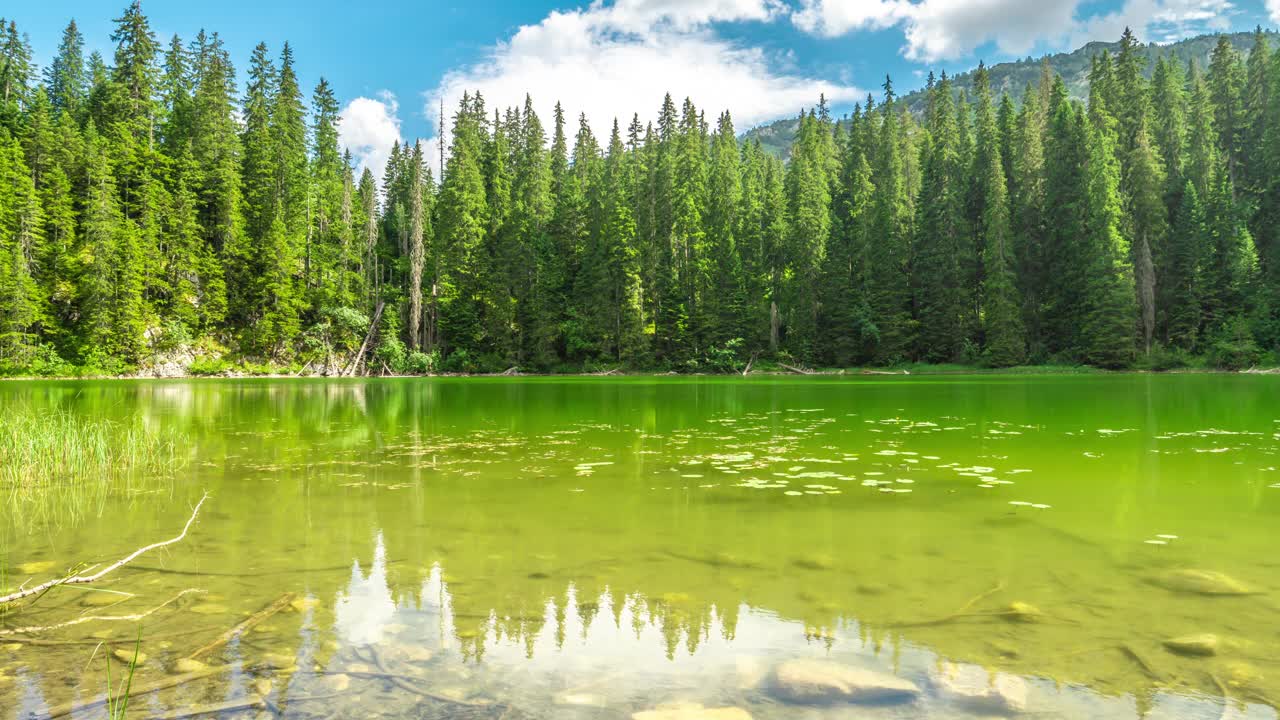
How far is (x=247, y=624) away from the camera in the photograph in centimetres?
395

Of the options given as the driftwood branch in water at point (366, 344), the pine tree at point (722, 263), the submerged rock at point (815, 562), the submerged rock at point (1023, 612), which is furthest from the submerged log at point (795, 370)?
the submerged rock at point (1023, 612)

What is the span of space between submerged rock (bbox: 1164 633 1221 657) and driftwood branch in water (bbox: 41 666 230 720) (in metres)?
4.72

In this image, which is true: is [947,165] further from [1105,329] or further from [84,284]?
[84,284]

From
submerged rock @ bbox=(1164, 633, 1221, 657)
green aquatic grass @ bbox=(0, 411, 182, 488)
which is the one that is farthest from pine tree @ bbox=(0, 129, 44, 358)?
submerged rock @ bbox=(1164, 633, 1221, 657)

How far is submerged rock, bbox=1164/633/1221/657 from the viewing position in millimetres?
3447

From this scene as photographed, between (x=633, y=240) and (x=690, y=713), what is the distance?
6035 centimetres

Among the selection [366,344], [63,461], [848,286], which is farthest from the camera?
[848,286]

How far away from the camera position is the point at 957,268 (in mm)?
58438

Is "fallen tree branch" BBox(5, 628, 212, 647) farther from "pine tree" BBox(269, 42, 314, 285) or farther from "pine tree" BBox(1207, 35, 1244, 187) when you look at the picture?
"pine tree" BBox(1207, 35, 1244, 187)

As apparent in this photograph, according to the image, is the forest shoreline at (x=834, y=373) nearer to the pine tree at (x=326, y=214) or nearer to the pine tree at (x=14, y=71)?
the pine tree at (x=326, y=214)

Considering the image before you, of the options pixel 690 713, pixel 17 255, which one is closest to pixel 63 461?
pixel 690 713

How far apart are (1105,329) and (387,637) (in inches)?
2252

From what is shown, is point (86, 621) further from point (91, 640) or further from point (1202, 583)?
point (1202, 583)

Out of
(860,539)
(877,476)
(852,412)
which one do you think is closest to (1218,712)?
(860,539)
